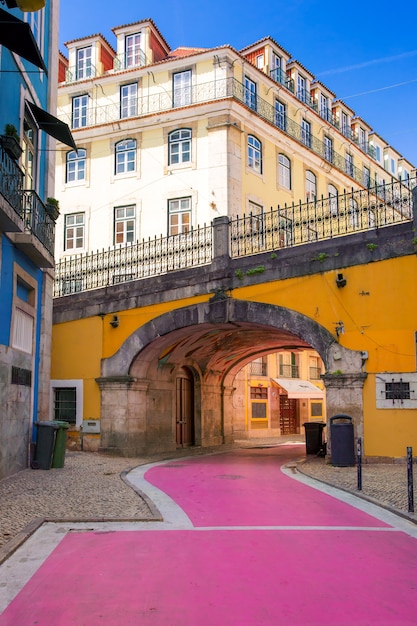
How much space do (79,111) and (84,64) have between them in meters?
2.34

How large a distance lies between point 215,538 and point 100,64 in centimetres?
2772

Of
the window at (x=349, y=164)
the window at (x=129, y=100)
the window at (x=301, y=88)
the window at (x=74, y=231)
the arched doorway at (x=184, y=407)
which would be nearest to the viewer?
the arched doorway at (x=184, y=407)

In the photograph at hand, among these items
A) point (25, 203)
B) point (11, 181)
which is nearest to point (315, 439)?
point (25, 203)

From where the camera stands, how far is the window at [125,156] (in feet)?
92.7

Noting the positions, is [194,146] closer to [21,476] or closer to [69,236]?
[69,236]

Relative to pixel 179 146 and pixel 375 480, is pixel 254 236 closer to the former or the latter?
pixel 375 480

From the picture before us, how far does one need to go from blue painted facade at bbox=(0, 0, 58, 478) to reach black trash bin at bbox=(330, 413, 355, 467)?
19.2 ft

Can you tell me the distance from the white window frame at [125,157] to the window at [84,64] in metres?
4.12

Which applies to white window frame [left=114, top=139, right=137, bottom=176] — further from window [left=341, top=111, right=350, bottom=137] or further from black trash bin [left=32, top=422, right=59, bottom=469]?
black trash bin [left=32, top=422, right=59, bottom=469]

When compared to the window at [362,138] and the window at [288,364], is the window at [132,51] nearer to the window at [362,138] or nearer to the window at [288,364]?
the window at [362,138]

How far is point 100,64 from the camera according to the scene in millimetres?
29859

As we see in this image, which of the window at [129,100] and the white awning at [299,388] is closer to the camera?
the window at [129,100]

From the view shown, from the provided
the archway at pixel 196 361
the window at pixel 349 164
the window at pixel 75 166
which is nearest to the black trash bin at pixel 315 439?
the archway at pixel 196 361

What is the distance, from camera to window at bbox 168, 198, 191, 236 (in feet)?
87.3
